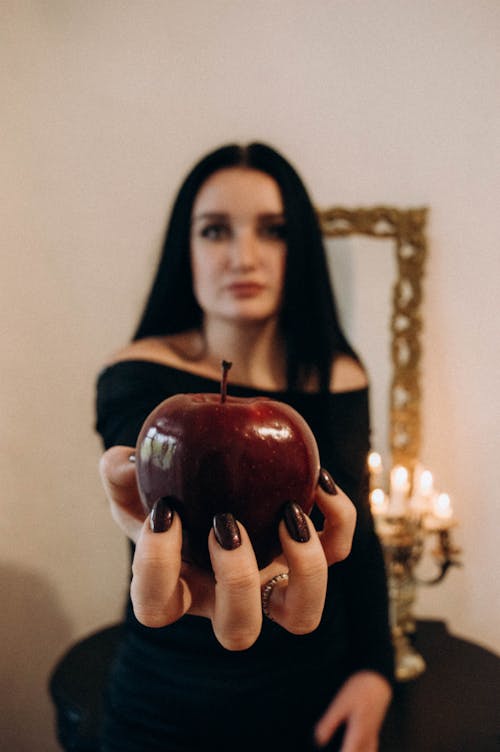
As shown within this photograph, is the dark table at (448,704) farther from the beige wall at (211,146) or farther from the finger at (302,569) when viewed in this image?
the finger at (302,569)

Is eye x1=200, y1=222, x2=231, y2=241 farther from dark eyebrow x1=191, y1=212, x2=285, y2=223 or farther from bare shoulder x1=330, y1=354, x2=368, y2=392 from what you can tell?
bare shoulder x1=330, y1=354, x2=368, y2=392

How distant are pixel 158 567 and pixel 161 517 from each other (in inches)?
1.4

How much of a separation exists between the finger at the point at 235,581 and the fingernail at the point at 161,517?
0.04 metres

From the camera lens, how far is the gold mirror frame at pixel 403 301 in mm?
1256

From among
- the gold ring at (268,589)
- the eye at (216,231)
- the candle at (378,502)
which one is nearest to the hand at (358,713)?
the candle at (378,502)

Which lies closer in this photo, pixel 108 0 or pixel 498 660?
pixel 498 660

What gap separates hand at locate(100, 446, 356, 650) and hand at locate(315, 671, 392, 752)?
44 centimetres

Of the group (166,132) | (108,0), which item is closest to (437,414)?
(166,132)

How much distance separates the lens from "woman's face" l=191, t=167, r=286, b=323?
0.91 m

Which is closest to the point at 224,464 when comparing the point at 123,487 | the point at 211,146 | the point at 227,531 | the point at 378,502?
the point at 227,531

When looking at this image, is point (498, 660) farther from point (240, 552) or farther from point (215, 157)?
point (215, 157)

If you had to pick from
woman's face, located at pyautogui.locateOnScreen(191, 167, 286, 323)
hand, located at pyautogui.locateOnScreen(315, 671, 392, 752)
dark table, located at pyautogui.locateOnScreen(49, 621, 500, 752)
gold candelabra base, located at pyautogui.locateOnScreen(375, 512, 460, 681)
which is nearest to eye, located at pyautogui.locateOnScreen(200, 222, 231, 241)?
woman's face, located at pyautogui.locateOnScreen(191, 167, 286, 323)

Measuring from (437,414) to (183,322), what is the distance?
0.65 metres

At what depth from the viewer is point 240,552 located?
40cm
